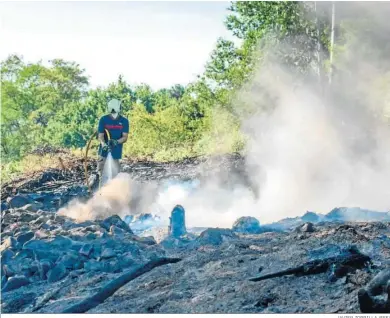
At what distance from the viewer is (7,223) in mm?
7418

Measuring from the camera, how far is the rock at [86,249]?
6168 millimetres

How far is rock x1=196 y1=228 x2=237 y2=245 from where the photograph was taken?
633 cm

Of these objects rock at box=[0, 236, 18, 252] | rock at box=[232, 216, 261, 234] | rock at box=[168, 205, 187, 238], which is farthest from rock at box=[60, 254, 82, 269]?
rock at box=[232, 216, 261, 234]

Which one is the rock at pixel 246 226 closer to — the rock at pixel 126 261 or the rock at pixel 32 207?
the rock at pixel 126 261

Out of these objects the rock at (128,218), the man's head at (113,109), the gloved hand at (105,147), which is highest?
the man's head at (113,109)

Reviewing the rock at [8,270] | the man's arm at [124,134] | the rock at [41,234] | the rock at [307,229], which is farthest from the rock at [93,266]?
the man's arm at [124,134]

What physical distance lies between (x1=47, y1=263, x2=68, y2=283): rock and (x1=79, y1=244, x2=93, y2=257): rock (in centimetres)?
25

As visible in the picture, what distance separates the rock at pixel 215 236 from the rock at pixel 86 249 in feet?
3.18

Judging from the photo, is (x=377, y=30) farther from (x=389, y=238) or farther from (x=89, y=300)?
(x=89, y=300)

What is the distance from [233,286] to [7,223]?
3.29 metres

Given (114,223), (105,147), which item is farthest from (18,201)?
(114,223)

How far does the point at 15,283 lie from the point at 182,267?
144cm

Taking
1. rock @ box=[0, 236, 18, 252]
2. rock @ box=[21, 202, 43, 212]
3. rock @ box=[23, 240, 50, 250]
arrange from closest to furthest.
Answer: rock @ box=[23, 240, 50, 250] < rock @ box=[0, 236, 18, 252] < rock @ box=[21, 202, 43, 212]

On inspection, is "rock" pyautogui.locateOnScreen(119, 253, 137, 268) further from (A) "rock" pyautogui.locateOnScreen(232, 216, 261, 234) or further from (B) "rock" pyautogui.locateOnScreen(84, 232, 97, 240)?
(A) "rock" pyautogui.locateOnScreen(232, 216, 261, 234)
